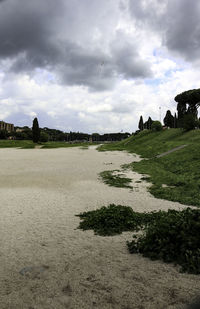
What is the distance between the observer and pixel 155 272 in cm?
496

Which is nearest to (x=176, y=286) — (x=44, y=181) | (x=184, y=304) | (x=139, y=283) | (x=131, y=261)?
(x=184, y=304)

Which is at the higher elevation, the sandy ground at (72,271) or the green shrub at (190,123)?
the green shrub at (190,123)

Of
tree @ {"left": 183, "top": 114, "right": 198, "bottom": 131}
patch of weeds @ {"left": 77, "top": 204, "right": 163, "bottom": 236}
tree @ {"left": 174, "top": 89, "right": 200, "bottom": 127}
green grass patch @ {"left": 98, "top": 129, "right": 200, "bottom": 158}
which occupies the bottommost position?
patch of weeds @ {"left": 77, "top": 204, "right": 163, "bottom": 236}

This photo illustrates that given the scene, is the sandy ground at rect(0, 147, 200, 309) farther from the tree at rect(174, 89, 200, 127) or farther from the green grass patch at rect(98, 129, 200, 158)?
the tree at rect(174, 89, 200, 127)

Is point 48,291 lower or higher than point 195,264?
lower

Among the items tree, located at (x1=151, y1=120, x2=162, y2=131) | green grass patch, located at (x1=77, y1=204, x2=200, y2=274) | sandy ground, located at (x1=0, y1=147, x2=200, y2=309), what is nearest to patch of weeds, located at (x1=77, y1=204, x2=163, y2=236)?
green grass patch, located at (x1=77, y1=204, x2=200, y2=274)

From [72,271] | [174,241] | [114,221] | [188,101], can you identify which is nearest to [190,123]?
[188,101]

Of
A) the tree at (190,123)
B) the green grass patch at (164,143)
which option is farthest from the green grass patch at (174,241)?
the tree at (190,123)

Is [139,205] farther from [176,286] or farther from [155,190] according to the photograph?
[176,286]

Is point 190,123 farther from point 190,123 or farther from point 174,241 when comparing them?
point 174,241

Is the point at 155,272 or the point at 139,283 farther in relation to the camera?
the point at 155,272

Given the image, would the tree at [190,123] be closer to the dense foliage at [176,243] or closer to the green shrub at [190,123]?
the green shrub at [190,123]

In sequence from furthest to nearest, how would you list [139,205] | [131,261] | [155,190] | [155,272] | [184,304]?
[155,190], [139,205], [131,261], [155,272], [184,304]

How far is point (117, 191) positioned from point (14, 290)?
31.9ft
